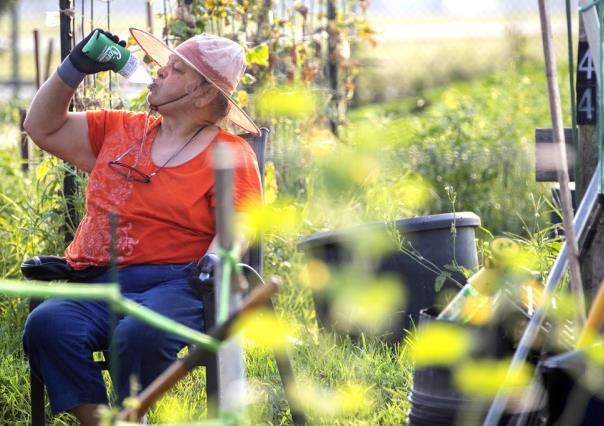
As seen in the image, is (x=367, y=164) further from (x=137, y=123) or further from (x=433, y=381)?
(x=137, y=123)

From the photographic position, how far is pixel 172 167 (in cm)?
306

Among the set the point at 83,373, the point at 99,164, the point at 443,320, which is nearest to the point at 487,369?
the point at 443,320

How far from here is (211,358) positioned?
262cm

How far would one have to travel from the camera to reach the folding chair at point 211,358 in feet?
8.73

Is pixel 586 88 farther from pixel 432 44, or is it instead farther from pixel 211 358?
pixel 432 44

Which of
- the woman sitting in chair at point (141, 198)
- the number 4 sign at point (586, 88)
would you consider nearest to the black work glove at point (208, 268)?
the woman sitting in chair at point (141, 198)

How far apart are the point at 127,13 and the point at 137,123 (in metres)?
6.64

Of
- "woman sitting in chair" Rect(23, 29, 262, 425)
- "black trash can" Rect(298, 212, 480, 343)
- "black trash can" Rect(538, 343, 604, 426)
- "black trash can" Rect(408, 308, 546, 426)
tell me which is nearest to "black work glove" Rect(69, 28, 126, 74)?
"woman sitting in chair" Rect(23, 29, 262, 425)

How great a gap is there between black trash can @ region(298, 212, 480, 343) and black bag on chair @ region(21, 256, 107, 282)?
0.92 m

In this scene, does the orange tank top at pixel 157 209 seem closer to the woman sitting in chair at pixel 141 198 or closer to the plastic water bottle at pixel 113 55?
the woman sitting in chair at pixel 141 198

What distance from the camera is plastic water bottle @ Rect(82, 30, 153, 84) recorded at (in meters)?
2.95

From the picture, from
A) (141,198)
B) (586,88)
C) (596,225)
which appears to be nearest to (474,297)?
(596,225)

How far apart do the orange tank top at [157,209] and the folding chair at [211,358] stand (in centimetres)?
16

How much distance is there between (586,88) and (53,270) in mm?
1636
